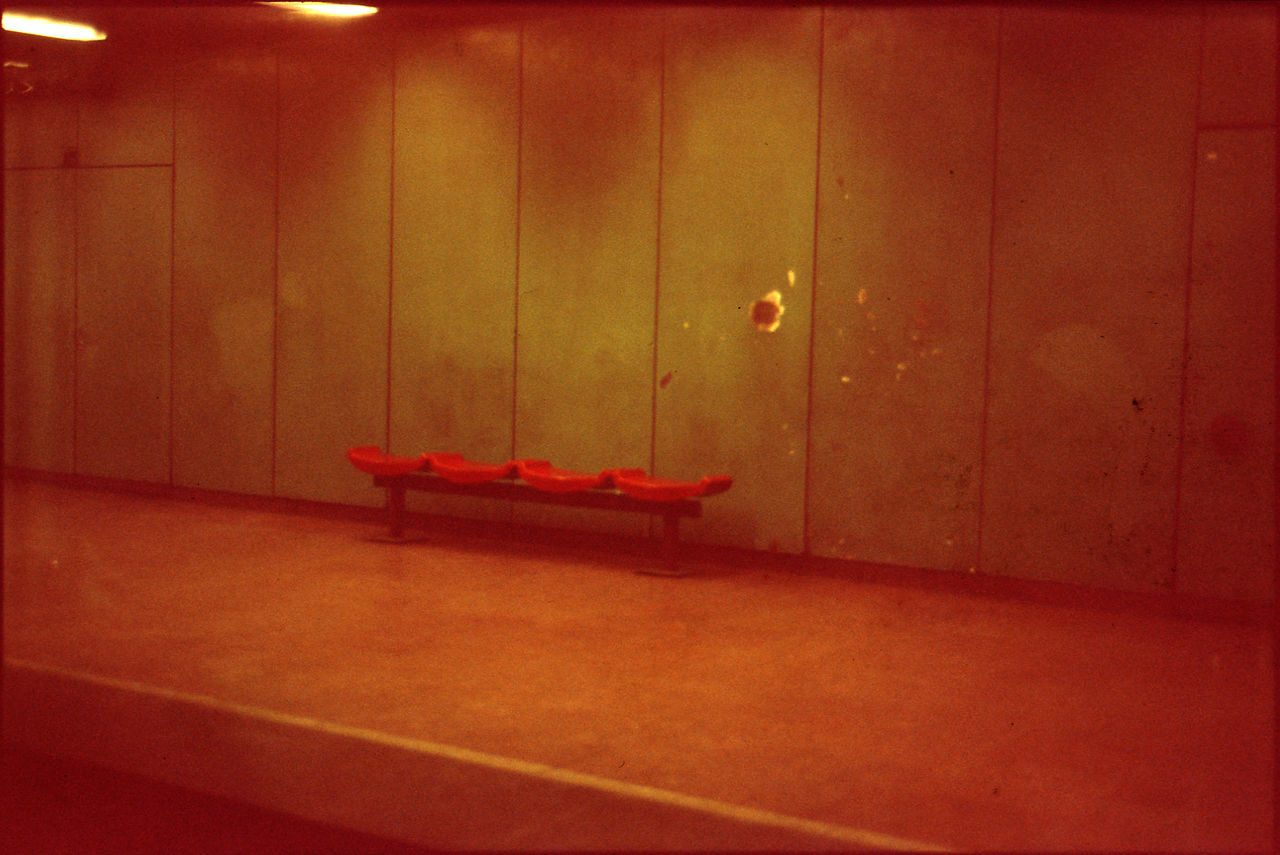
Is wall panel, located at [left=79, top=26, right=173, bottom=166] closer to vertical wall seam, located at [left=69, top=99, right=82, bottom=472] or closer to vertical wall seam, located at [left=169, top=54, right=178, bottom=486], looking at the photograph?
vertical wall seam, located at [left=169, top=54, right=178, bottom=486]

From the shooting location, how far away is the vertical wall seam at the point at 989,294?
26.9ft

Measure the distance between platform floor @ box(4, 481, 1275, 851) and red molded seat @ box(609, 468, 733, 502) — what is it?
57 cm

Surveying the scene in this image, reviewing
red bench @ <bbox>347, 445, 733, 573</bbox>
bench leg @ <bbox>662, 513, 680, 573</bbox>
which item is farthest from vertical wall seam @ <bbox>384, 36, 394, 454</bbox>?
bench leg @ <bbox>662, 513, 680, 573</bbox>

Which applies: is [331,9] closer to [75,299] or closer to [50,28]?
[50,28]

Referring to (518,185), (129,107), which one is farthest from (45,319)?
(518,185)

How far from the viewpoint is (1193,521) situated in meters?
7.84

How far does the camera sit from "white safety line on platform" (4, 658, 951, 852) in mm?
4191

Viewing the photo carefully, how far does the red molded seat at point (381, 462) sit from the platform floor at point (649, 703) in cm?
105

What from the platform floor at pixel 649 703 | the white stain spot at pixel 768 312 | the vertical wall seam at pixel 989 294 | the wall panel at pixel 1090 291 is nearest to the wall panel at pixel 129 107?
the platform floor at pixel 649 703

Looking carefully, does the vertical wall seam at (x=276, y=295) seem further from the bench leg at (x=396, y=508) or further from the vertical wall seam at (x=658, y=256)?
the vertical wall seam at (x=658, y=256)

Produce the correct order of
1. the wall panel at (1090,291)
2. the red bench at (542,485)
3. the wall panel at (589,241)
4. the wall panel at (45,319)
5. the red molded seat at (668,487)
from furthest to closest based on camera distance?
the wall panel at (45,319), the wall panel at (589,241), the red bench at (542,485), the red molded seat at (668,487), the wall panel at (1090,291)

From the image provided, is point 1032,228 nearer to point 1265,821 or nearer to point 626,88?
point 626,88

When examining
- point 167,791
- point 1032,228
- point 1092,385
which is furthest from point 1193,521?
point 167,791

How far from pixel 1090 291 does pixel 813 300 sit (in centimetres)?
184
